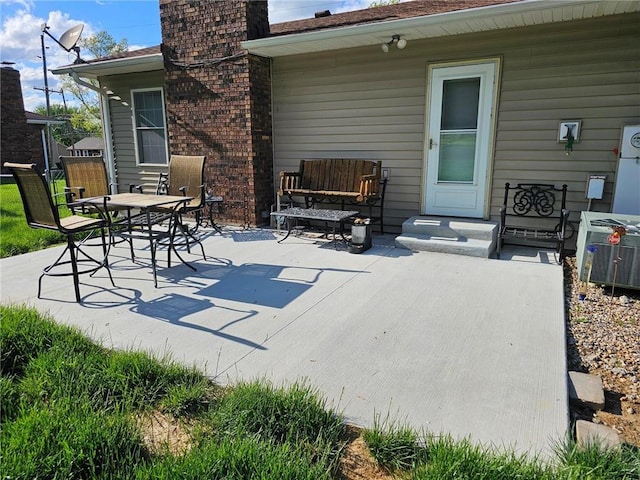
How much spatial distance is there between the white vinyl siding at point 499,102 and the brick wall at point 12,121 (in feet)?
51.0

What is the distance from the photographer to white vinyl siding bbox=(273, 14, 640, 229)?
14.9 ft

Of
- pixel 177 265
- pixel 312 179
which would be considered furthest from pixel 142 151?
pixel 177 265

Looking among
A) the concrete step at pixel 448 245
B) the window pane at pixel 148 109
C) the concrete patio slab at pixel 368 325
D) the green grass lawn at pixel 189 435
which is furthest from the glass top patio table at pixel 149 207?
the window pane at pixel 148 109

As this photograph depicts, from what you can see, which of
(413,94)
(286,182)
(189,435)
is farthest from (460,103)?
(189,435)

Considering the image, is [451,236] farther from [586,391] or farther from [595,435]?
[595,435]

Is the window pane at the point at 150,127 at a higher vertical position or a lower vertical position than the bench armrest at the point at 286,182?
higher

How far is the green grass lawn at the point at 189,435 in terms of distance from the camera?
61.2 inches

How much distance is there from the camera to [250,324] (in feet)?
9.77

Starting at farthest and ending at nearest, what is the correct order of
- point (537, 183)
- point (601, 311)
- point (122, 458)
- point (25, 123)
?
1. point (25, 123)
2. point (537, 183)
3. point (601, 311)
4. point (122, 458)

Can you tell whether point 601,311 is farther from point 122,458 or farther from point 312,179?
point 312,179

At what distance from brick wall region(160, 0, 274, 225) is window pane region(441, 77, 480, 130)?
8.75 ft

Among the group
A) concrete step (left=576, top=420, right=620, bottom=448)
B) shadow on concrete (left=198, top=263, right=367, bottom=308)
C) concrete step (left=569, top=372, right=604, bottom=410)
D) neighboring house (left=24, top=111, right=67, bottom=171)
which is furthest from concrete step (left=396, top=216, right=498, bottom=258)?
neighboring house (left=24, top=111, right=67, bottom=171)

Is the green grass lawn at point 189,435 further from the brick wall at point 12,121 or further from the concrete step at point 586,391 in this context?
the brick wall at point 12,121

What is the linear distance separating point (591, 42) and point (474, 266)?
2.77 metres
